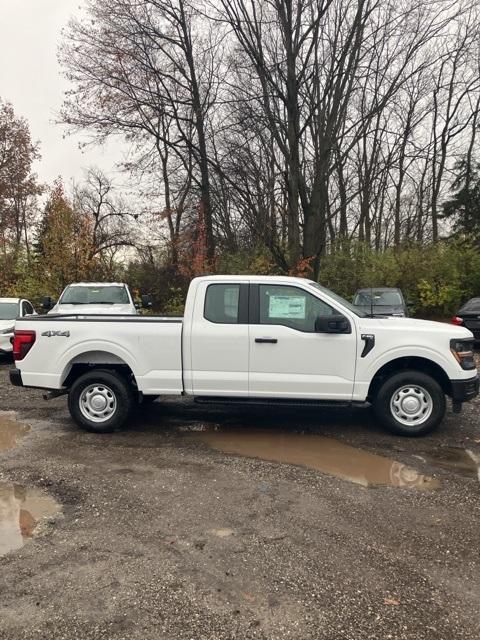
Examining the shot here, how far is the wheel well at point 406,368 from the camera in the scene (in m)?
6.18

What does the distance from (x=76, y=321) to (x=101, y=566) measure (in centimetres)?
364

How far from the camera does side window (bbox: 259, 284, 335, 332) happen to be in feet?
20.0

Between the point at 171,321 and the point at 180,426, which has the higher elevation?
the point at 171,321

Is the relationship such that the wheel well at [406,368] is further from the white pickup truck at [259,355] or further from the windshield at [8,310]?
the windshield at [8,310]

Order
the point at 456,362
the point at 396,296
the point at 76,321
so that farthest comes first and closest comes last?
the point at 396,296
the point at 76,321
the point at 456,362

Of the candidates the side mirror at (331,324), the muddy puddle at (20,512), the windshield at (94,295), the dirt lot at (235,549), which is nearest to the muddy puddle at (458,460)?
the dirt lot at (235,549)

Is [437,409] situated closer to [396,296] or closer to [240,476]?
[240,476]

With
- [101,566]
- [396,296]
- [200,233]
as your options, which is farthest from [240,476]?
[200,233]

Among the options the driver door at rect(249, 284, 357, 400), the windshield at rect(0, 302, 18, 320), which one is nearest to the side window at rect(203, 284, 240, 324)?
the driver door at rect(249, 284, 357, 400)

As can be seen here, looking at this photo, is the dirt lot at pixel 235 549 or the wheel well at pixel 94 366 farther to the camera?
the wheel well at pixel 94 366

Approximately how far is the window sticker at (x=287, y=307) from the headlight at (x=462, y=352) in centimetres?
181

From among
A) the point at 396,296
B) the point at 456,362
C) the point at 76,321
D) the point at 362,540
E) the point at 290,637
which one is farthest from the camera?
the point at 396,296

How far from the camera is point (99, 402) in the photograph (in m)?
6.46

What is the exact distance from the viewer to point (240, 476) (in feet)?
16.4
